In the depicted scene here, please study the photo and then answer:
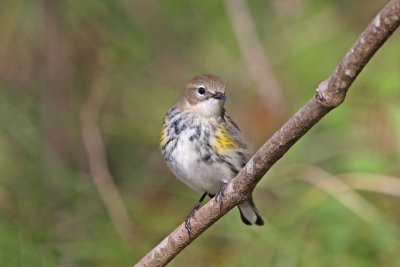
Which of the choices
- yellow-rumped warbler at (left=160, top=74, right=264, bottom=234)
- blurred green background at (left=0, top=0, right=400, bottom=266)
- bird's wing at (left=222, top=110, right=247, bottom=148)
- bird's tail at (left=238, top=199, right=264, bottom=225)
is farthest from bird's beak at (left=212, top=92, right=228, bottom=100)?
blurred green background at (left=0, top=0, right=400, bottom=266)

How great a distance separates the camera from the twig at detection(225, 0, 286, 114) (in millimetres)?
5926

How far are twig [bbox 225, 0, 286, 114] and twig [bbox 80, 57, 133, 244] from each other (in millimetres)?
1111

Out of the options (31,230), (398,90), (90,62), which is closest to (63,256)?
(31,230)

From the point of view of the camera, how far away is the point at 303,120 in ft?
7.78

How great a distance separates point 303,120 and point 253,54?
144 inches

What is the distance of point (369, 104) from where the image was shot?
6090 millimetres

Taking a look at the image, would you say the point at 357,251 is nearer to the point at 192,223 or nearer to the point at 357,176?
the point at 357,176

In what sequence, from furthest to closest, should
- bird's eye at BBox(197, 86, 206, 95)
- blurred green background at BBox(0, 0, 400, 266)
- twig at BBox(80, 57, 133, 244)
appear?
twig at BBox(80, 57, 133, 244) < blurred green background at BBox(0, 0, 400, 266) < bird's eye at BBox(197, 86, 206, 95)

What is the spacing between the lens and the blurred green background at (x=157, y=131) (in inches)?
200

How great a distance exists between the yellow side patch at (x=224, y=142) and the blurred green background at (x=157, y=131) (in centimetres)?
129

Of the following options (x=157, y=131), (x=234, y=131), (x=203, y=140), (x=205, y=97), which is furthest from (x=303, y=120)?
(x=157, y=131)

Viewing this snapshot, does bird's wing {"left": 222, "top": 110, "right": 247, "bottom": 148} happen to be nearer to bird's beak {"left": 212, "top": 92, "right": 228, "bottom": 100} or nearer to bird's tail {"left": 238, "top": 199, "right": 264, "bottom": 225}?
bird's beak {"left": 212, "top": 92, "right": 228, "bottom": 100}

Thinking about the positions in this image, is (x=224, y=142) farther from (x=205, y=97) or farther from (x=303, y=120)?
(x=303, y=120)

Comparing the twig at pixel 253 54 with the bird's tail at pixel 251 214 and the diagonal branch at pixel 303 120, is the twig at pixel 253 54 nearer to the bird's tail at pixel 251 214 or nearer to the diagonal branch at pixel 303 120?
the bird's tail at pixel 251 214
